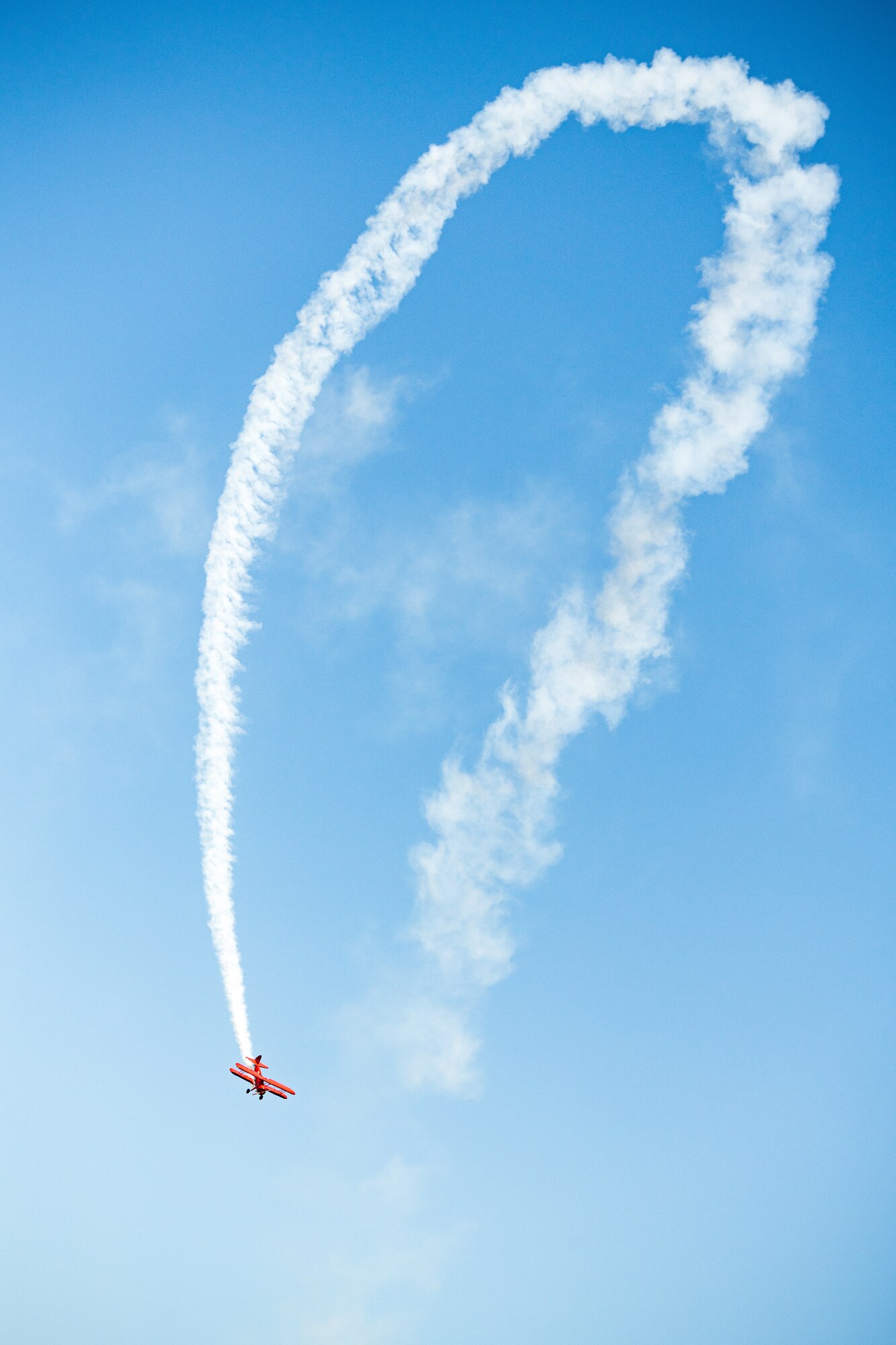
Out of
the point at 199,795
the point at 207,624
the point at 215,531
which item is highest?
the point at 215,531

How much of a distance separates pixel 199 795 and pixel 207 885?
4.45m

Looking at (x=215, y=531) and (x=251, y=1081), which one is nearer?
(x=215, y=531)

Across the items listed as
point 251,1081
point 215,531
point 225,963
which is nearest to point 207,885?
point 225,963

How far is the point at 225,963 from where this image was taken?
35.2 metres

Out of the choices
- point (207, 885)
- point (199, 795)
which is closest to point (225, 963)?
point (207, 885)

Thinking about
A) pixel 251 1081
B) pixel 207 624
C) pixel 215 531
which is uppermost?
pixel 215 531

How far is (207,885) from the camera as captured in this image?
3534 centimetres

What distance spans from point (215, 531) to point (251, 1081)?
2868cm

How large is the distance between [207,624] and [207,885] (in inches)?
498

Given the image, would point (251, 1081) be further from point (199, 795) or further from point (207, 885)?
point (199, 795)

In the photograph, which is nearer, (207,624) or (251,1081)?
(207,624)

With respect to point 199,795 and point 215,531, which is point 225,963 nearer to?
point 199,795

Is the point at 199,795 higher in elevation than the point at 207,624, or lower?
lower

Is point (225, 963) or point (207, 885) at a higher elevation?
point (207, 885)
